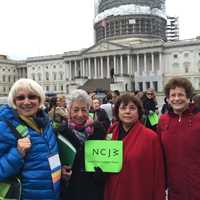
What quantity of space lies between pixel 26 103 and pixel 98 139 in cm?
84

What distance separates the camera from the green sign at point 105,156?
3.84 meters

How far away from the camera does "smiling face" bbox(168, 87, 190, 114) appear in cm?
453

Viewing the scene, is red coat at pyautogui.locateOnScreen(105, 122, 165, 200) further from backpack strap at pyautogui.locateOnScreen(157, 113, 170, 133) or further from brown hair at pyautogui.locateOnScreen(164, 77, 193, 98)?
brown hair at pyautogui.locateOnScreen(164, 77, 193, 98)

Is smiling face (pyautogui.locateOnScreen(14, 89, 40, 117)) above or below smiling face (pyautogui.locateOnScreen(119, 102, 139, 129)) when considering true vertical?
A: above

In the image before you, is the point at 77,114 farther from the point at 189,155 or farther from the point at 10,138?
the point at 189,155

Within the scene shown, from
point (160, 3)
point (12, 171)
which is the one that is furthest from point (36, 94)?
point (160, 3)

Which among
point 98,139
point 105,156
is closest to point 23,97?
point 98,139

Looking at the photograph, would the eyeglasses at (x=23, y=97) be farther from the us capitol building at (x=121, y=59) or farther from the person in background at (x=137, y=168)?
the us capitol building at (x=121, y=59)

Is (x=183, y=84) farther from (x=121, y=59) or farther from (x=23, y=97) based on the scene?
(x=121, y=59)

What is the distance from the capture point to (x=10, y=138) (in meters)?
3.51

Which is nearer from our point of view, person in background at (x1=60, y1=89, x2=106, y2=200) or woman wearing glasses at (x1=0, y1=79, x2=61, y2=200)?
woman wearing glasses at (x1=0, y1=79, x2=61, y2=200)

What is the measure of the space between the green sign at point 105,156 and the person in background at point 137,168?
0.23 ft

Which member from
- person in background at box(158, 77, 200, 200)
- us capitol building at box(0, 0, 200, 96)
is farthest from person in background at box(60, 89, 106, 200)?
us capitol building at box(0, 0, 200, 96)

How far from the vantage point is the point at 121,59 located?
77.1m
